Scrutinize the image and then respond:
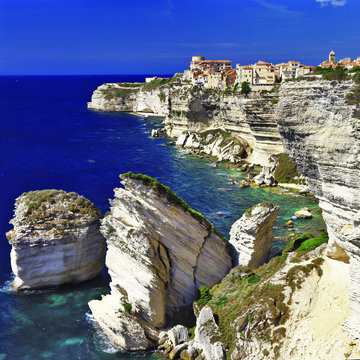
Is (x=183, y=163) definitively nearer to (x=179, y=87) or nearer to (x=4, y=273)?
(x=179, y=87)

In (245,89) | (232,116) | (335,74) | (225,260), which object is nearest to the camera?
(335,74)

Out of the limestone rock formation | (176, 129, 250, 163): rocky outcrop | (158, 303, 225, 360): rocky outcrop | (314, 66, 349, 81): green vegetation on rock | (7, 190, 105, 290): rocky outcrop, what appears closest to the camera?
(314, 66, 349, 81): green vegetation on rock

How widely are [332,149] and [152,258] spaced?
45.0 feet

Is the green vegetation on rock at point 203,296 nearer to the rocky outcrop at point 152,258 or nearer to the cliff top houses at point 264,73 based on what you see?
the rocky outcrop at point 152,258

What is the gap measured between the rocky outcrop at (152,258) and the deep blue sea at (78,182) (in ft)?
7.55

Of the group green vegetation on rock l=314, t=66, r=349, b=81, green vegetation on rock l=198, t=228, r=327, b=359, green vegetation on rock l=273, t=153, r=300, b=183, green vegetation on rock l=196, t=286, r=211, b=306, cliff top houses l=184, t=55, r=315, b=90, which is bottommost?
green vegetation on rock l=196, t=286, r=211, b=306

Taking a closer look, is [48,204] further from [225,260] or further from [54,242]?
[225,260]

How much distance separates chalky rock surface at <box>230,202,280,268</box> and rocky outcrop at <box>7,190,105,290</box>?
12948 millimetres

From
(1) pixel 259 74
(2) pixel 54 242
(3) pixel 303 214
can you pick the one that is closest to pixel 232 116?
(1) pixel 259 74

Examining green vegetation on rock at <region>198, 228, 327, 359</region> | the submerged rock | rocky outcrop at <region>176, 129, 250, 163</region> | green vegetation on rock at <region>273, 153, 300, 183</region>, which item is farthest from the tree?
green vegetation on rock at <region>198, 228, 327, 359</region>

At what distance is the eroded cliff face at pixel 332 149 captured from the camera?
19.9m

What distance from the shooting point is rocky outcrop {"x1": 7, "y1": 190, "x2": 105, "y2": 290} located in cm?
3388

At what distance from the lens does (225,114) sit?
88125mm

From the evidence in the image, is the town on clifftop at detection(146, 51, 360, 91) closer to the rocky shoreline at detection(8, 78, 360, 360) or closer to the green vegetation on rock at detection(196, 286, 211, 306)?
the rocky shoreline at detection(8, 78, 360, 360)
